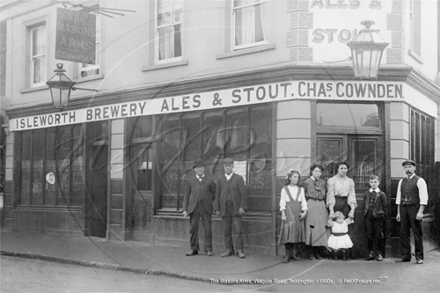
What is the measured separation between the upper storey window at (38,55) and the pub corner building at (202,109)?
0.05m

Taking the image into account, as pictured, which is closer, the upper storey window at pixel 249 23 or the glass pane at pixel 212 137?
the upper storey window at pixel 249 23

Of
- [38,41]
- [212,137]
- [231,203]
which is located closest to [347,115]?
[231,203]

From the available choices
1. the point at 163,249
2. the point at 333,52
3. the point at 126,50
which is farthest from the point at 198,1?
the point at 163,249

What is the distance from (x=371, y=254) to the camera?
1134 centimetres

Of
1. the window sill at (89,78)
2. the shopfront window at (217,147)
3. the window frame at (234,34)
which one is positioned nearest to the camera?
→ the shopfront window at (217,147)

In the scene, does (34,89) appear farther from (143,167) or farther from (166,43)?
(166,43)

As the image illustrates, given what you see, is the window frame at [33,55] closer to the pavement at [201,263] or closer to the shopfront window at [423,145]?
the pavement at [201,263]

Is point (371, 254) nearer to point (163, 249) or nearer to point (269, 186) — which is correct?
point (269, 186)

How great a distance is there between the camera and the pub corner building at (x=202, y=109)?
462 inches

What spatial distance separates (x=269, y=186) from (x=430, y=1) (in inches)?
226

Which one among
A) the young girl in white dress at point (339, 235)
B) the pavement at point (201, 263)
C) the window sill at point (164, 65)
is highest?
the window sill at point (164, 65)

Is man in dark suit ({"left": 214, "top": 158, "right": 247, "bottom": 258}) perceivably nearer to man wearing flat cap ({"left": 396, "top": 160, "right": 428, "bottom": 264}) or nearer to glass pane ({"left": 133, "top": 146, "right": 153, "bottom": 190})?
man wearing flat cap ({"left": 396, "top": 160, "right": 428, "bottom": 264})

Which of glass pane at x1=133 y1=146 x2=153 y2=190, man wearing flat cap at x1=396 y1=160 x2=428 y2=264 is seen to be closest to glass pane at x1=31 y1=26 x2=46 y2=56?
glass pane at x1=133 y1=146 x2=153 y2=190

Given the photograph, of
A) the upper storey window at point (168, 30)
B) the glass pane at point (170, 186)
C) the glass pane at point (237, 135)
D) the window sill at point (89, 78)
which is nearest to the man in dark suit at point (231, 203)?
the glass pane at point (237, 135)
